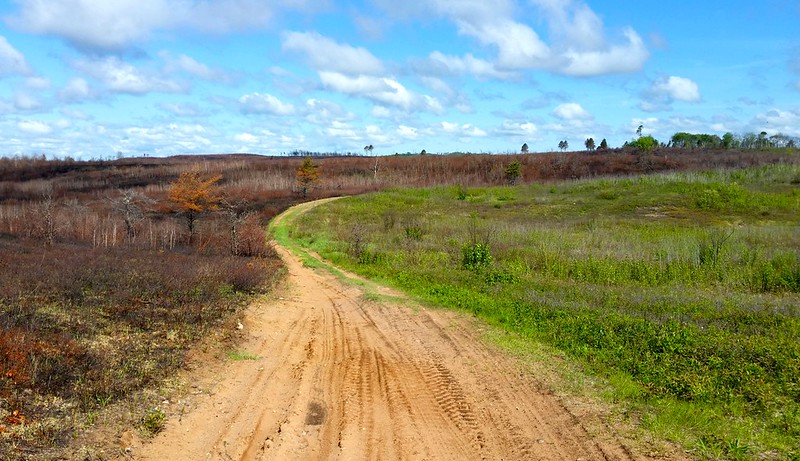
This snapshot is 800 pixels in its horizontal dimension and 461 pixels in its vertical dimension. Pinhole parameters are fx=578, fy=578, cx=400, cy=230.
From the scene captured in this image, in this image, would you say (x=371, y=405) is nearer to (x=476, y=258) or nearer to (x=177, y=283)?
(x=177, y=283)

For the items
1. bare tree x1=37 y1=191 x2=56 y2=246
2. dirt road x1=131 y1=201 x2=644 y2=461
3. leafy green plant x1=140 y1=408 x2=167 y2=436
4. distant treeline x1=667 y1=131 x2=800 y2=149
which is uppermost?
distant treeline x1=667 y1=131 x2=800 y2=149

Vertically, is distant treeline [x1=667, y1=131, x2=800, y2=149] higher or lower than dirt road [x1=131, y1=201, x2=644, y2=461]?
higher

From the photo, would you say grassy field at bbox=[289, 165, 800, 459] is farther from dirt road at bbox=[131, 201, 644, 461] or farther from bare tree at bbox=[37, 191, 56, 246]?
bare tree at bbox=[37, 191, 56, 246]

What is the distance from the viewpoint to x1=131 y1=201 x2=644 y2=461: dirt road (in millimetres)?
6023

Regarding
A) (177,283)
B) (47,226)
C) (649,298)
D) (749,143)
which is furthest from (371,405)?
(749,143)

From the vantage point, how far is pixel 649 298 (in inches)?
481

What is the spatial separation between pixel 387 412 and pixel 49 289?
6.80 meters

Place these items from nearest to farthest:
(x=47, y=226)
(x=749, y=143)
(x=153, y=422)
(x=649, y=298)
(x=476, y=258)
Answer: (x=153, y=422)
(x=649, y=298)
(x=476, y=258)
(x=47, y=226)
(x=749, y=143)

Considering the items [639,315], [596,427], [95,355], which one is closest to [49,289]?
[95,355]

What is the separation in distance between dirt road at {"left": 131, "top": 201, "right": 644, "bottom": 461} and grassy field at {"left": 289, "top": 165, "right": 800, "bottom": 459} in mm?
1130

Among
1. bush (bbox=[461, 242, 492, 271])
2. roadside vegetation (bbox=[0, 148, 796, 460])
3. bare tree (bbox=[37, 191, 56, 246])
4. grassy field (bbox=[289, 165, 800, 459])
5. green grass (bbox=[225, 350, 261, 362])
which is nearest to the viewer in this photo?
roadside vegetation (bbox=[0, 148, 796, 460])

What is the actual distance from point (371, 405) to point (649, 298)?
7.54 metres

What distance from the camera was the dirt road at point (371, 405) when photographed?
602cm

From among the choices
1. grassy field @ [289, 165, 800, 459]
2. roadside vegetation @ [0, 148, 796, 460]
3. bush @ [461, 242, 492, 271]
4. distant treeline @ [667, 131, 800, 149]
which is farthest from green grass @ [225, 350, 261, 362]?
distant treeline @ [667, 131, 800, 149]
